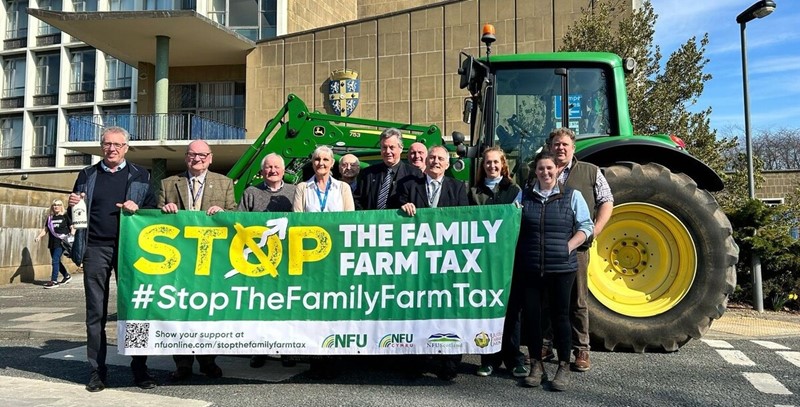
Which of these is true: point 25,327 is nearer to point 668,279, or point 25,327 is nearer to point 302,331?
point 302,331

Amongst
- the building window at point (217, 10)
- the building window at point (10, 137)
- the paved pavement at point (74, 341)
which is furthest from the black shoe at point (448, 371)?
the building window at point (10, 137)

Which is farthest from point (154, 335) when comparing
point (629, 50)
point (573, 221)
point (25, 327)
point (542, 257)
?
point (629, 50)

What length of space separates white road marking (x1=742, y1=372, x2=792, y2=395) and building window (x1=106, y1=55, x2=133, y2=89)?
34.4 m

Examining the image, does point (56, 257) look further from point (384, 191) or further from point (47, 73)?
point (47, 73)

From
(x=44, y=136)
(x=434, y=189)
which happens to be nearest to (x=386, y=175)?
(x=434, y=189)

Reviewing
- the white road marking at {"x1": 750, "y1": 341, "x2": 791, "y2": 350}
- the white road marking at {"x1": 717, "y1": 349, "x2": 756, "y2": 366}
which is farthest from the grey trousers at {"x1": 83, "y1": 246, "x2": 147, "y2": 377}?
the white road marking at {"x1": 750, "y1": 341, "x2": 791, "y2": 350}

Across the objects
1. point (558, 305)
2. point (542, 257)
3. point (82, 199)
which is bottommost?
point (558, 305)

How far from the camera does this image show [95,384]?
434 cm

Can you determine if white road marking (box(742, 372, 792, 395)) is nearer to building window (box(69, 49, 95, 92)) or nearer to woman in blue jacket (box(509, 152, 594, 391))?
woman in blue jacket (box(509, 152, 594, 391))

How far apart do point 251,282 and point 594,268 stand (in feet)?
10.0

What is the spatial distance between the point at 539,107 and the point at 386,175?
1.98m

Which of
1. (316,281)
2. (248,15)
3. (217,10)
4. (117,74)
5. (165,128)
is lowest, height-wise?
(316,281)

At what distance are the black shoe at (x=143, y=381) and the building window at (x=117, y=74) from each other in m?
32.3

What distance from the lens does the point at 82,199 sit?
4.46 meters
